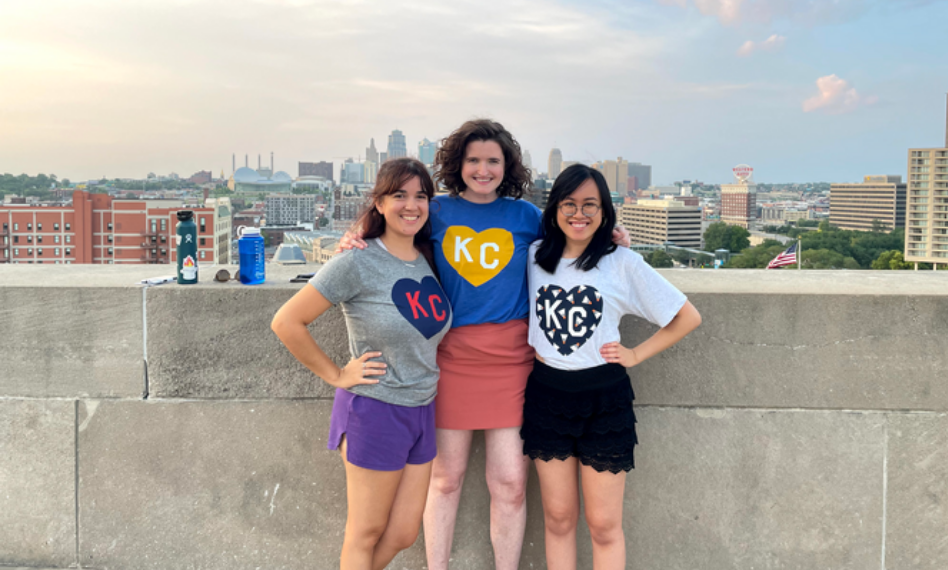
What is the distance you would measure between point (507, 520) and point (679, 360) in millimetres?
983

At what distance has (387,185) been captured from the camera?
2.40m

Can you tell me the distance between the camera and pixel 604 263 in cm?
249

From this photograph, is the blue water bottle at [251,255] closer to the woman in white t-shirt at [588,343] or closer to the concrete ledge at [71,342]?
the concrete ledge at [71,342]

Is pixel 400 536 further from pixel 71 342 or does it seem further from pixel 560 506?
pixel 71 342

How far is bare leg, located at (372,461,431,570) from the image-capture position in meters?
2.44

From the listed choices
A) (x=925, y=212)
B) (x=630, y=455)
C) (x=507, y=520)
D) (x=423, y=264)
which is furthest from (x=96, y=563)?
(x=925, y=212)

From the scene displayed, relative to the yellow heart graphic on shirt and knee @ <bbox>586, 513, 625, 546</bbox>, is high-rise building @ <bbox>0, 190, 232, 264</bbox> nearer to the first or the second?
the yellow heart graphic on shirt

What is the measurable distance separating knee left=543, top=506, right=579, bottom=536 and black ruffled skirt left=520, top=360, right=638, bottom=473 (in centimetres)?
25

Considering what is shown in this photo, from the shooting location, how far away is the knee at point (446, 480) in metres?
2.63

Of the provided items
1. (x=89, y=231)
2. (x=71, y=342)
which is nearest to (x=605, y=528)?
(x=71, y=342)

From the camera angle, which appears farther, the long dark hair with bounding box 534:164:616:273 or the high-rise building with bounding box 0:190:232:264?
the high-rise building with bounding box 0:190:232:264

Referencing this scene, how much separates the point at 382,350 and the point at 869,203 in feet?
551

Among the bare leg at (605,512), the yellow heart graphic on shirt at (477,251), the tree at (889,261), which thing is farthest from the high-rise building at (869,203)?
the yellow heart graphic on shirt at (477,251)

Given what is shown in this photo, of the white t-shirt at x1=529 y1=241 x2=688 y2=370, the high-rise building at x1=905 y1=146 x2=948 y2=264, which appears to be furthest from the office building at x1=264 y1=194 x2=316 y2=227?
the white t-shirt at x1=529 y1=241 x2=688 y2=370
